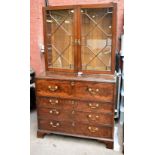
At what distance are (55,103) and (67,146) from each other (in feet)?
1.74

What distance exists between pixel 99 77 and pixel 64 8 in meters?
0.92

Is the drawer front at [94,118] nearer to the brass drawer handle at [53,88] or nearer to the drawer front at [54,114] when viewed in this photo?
the drawer front at [54,114]

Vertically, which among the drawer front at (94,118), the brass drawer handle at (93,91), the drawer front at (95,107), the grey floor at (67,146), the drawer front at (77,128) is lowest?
the grey floor at (67,146)

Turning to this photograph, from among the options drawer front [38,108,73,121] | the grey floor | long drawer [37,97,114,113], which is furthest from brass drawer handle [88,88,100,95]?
the grey floor

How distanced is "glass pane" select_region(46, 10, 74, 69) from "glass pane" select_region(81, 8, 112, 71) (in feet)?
0.56

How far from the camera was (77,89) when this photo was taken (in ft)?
6.95

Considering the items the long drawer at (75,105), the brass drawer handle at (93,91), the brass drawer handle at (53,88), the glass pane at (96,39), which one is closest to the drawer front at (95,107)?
the long drawer at (75,105)

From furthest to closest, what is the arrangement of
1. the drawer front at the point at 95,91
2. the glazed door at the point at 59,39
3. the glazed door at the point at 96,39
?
1. the glazed door at the point at 59,39
2. the glazed door at the point at 96,39
3. the drawer front at the point at 95,91

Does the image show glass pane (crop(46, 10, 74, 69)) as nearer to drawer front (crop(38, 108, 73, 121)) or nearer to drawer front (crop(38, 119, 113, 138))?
drawer front (crop(38, 108, 73, 121))

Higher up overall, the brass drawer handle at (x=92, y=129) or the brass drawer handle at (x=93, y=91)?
the brass drawer handle at (x=93, y=91)

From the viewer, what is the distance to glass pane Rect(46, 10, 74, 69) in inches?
88.9

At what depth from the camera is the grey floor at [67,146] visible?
2078 mm

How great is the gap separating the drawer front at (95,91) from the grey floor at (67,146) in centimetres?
59
